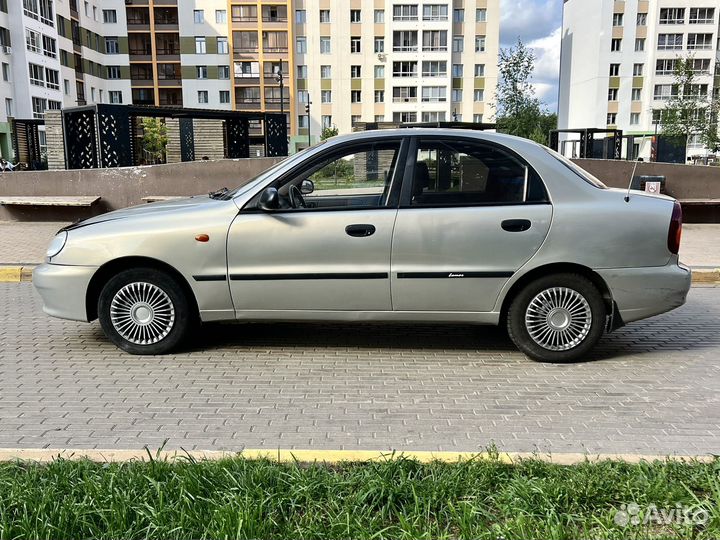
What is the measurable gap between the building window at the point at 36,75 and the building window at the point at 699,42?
225ft

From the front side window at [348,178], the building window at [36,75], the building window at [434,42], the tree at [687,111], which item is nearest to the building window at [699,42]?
the building window at [434,42]

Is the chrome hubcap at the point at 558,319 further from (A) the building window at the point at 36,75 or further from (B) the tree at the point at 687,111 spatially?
(A) the building window at the point at 36,75

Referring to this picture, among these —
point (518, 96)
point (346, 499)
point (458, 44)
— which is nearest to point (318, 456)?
point (346, 499)

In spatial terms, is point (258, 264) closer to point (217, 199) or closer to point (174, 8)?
point (217, 199)

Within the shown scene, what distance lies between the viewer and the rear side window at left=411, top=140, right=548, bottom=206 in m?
5.45

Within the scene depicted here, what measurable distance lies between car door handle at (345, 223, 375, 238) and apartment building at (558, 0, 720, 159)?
7408 centimetres

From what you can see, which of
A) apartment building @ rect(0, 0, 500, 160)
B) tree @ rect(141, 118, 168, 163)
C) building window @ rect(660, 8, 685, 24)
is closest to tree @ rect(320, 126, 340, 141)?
apartment building @ rect(0, 0, 500, 160)

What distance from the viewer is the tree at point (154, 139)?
70.8 meters

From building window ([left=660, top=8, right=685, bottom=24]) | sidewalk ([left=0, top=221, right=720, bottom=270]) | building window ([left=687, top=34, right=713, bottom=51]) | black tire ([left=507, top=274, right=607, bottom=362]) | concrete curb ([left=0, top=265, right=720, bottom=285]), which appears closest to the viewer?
black tire ([left=507, top=274, right=607, bottom=362])

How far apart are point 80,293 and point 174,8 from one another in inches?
3426

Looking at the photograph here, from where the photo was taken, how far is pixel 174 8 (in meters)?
83.3

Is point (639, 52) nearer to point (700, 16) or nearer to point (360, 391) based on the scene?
point (700, 16)

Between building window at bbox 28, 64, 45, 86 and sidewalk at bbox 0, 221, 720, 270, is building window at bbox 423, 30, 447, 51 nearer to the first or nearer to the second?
building window at bbox 28, 64, 45, 86

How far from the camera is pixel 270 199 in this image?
5.32m
